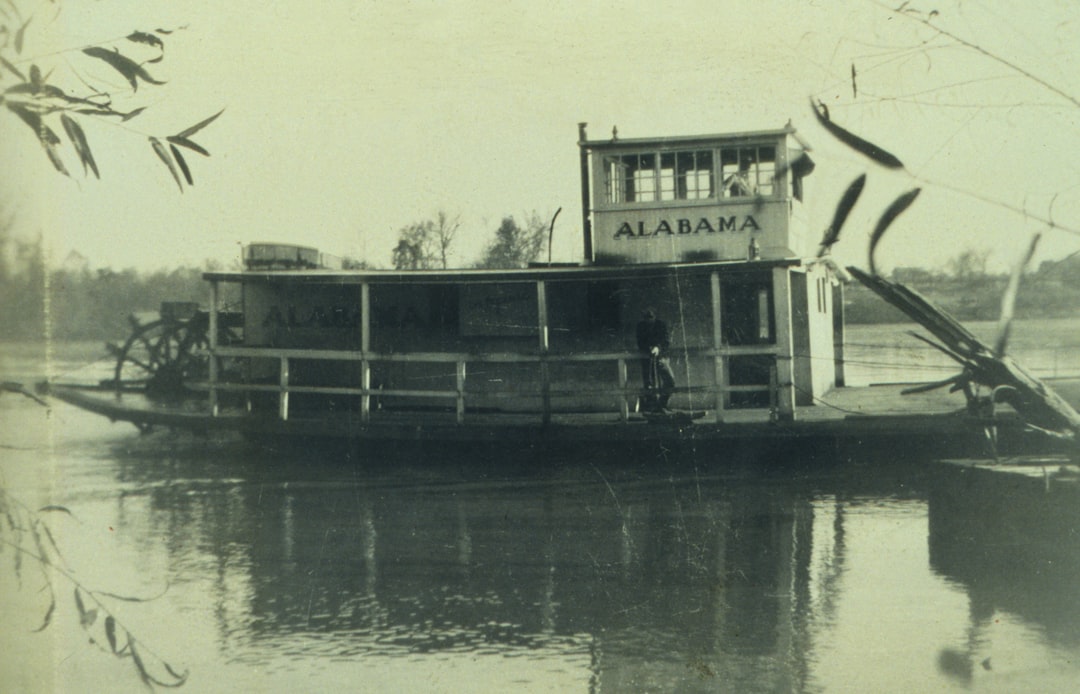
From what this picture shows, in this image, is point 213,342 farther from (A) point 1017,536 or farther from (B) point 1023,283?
(B) point 1023,283

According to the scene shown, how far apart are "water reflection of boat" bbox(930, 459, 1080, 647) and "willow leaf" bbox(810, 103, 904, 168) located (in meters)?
3.88

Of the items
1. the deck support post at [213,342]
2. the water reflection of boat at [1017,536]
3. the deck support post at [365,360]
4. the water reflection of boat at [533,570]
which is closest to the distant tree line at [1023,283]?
the water reflection of boat at [1017,536]

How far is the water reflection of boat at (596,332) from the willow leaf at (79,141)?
9.15m

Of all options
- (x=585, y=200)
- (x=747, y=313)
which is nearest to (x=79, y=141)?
(x=747, y=313)

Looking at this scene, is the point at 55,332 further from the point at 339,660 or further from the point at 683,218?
the point at 683,218

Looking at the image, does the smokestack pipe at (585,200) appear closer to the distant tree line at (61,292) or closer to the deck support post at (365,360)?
the deck support post at (365,360)

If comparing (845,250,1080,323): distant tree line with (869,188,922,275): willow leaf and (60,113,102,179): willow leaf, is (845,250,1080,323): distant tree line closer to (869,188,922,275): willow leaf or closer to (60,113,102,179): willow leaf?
(869,188,922,275): willow leaf

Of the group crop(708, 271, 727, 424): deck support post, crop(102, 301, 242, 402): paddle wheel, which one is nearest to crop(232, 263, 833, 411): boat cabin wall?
crop(708, 271, 727, 424): deck support post

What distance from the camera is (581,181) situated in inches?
605

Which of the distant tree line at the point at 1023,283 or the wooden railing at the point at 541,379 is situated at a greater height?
the distant tree line at the point at 1023,283

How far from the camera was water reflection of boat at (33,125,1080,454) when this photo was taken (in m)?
11.6

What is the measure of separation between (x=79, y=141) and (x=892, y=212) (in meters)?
1.95

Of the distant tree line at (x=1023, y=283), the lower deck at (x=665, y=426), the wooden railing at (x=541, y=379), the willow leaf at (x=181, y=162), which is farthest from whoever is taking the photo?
the wooden railing at (x=541, y=379)

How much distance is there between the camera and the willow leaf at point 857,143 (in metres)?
1.67
